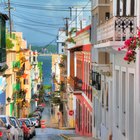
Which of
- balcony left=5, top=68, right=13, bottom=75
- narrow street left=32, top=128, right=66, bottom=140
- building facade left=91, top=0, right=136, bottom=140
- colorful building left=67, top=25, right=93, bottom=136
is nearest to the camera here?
building facade left=91, top=0, right=136, bottom=140

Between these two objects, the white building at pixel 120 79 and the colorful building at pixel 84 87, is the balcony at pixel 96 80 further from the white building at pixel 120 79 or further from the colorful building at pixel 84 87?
the colorful building at pixel 84 87

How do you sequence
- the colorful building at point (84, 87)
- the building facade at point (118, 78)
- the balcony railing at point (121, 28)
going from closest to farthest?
the balcony railing at point (121, 28), the building facade at point (118, 78), the colorful building at point (84, 87)

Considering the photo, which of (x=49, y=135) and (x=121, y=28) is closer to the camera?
(x=121, y=28)

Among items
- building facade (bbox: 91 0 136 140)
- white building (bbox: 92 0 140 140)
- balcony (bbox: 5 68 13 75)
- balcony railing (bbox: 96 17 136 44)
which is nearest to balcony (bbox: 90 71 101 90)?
building facade (bbox: 91 0 136 140)

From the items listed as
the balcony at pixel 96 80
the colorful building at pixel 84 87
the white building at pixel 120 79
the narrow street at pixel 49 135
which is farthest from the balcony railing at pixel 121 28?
the colorful building at pixel 84 87

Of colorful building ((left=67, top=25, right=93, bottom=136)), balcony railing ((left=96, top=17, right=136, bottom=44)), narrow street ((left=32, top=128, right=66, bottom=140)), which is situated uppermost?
balcony railing ((left=96, top=17, right=136, bottom=44))

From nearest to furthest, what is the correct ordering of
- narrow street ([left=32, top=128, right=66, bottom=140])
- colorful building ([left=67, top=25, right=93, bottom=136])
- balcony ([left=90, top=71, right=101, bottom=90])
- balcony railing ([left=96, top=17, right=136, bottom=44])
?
balcony railing ([left=96, top=17, right=136, bottom=44]), balcony ([left=90, top=71, right=101, bottom=90]), narrow street ([left=32, top=128, right=66, bottom=140]), colorful building ([left=67, top=25, right=93, bottom=136])

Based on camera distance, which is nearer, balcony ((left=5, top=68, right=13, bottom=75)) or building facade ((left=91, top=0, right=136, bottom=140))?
building facade ((left=91, top=0, right=136, bottom=140))

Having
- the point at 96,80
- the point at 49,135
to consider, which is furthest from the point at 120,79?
the point at 49,135

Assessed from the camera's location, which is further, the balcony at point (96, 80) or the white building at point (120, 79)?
the balcony at point (96, 80)

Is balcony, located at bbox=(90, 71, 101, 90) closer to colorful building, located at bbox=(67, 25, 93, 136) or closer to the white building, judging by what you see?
the white building

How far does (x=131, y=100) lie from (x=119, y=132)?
10.4ft

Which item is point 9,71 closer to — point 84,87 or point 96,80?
point 84,87

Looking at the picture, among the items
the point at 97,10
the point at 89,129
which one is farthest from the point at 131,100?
the point at 89,129
